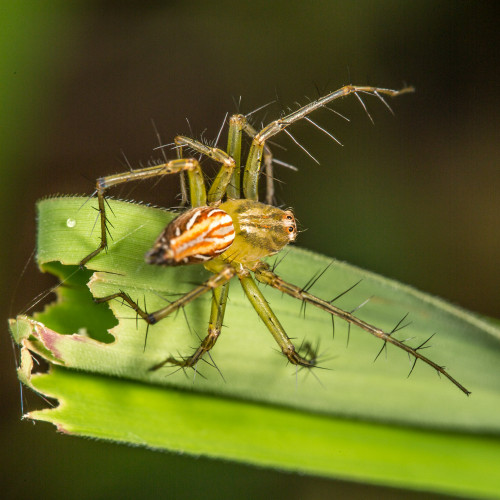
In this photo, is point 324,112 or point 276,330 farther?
point 324,112

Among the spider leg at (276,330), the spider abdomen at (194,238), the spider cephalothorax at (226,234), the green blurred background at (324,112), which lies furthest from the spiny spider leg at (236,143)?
the spider leg at (276,330)

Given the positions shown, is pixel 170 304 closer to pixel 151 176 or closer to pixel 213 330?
pixel 213 330

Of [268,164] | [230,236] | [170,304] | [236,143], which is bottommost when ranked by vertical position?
[170,304]

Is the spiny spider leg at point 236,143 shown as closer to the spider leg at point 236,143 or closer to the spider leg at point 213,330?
the spider leg at point 236,143

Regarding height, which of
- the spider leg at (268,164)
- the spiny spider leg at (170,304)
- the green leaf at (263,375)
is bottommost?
the green leaf at (263,375)

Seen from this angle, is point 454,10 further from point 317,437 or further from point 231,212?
point 317,437

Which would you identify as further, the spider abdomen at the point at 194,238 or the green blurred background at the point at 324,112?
the green blurred background at the point at 324,112

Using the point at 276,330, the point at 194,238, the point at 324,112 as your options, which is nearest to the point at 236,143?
the point at 194,238
